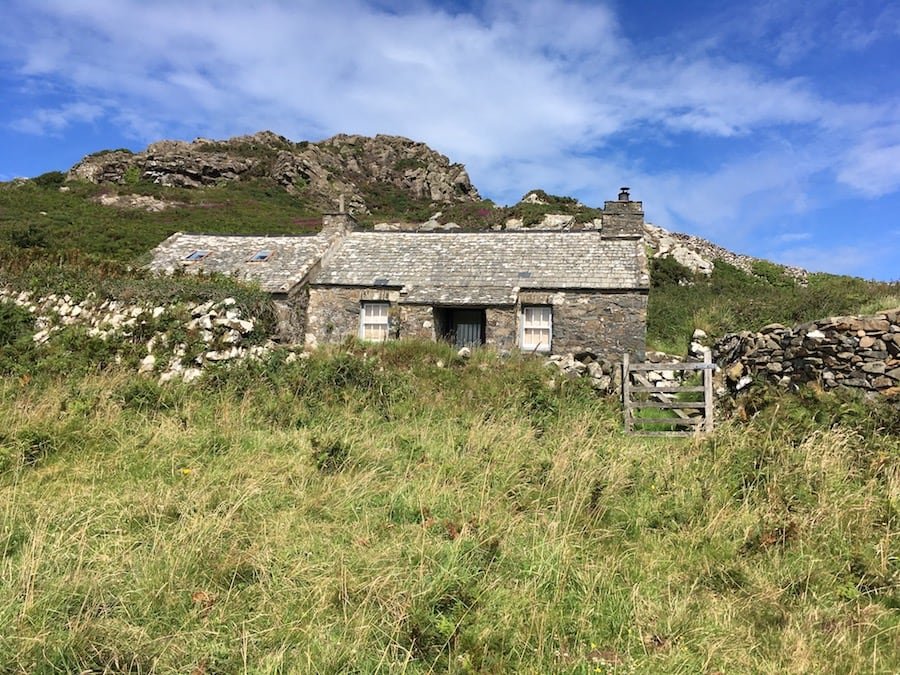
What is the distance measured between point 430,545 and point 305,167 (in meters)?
66.0

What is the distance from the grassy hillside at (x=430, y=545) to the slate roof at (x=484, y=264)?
1146 centimetres

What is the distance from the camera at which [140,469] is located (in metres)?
5.83

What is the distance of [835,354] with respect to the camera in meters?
10.2

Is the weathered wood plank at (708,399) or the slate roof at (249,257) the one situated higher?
the slate roof at (249,257)

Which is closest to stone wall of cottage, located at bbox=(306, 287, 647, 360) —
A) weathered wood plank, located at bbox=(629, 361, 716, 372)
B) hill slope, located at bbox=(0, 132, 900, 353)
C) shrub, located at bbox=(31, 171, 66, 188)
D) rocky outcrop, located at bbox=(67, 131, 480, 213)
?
hill slope, located at bbox=(0, 132, 900, 353)

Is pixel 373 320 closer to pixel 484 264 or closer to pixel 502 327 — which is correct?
pixel 484 264

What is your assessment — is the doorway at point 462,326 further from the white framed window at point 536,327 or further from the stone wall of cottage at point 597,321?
the stone wall of cottage at point 597,321

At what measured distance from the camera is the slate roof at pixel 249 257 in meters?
20.4

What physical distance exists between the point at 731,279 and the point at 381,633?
32.9 m

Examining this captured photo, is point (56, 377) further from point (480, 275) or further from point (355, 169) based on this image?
point (355, 169)

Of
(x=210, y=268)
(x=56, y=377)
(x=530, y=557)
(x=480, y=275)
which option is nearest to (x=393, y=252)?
(x=480, y=275)

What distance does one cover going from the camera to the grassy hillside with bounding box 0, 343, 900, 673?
333cm

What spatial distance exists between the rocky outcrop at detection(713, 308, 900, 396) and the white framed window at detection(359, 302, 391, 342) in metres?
11.9

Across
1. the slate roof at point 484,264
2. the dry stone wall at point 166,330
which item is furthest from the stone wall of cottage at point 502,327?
the dry stone wall at point 166,330
